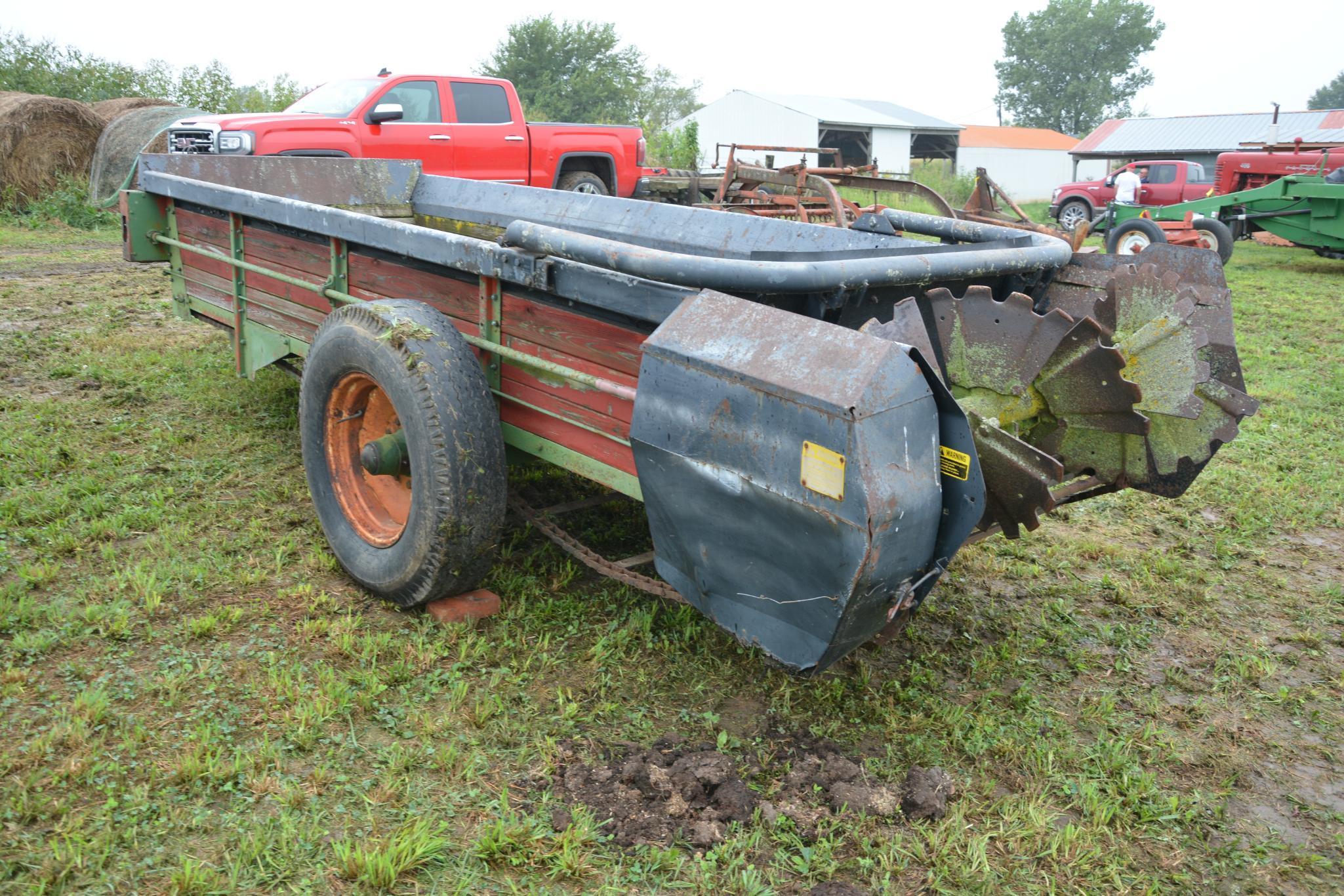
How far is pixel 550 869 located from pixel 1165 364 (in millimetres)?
2175

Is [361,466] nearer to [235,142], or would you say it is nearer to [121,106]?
[235,142]

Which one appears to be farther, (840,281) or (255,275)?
(255,275)

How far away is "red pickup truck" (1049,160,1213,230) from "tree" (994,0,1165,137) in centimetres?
5658

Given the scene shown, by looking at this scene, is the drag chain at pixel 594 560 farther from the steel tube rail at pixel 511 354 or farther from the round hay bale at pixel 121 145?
the round hay bale at pixel 121 145

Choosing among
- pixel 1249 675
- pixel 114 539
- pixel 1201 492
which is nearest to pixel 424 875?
pixel 114 539

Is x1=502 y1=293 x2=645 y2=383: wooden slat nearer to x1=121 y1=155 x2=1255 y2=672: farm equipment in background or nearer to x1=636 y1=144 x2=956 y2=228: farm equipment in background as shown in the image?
x1=121 y1=155 x2=1255 y2=672: farm equipment in background

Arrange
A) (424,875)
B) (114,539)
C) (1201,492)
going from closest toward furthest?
(424,875) → (114,539) → (1201,492)

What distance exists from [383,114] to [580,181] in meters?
2.83

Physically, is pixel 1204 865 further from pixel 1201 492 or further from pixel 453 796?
pixel 1201 492

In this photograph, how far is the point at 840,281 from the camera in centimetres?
258

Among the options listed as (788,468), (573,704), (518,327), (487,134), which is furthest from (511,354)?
(487,134)

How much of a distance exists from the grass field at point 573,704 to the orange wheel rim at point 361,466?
0.25m

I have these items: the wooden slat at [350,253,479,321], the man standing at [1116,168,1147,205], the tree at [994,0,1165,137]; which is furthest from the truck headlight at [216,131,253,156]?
the tree at [994,0,1165,137]

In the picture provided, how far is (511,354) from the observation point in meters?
3.12
